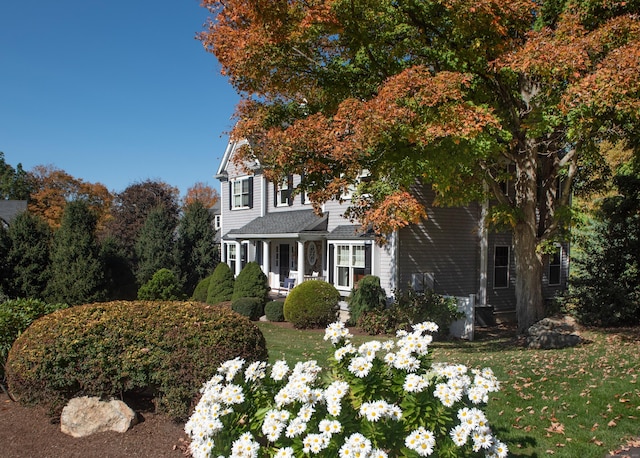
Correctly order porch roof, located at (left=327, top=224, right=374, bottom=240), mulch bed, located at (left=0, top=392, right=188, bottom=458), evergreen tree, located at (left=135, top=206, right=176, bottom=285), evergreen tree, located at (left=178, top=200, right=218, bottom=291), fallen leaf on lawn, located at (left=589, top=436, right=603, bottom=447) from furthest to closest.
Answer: evergreen tree, located at (left=178, top=200, right=218, bottom=291) < evergreen tree, located at (left=135, top=206, right=176, bottom=285) < porch roof, located at (left=327, top=224, right=374, bottom=240) < fallen leaf on lawn, located at (left=589, top=436, right=603, bottom=447) < mulch bed, located at (left=0, top=392, right=188, bottom=458)

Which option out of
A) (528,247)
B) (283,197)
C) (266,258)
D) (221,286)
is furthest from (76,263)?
(528,247)

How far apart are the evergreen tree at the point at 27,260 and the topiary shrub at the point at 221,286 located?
681 cm

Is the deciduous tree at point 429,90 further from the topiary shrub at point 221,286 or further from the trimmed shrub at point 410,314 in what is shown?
the topiary shrub at point 221,286

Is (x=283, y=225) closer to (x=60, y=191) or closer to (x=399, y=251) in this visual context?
(x=399, y=251)

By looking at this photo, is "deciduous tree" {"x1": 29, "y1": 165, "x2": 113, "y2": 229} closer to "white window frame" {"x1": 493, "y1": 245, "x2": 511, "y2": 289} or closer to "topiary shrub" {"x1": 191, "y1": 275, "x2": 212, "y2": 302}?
"topiary shrub" {"x1": 191, "y1": 275, "x2": 212, "y2": 302}

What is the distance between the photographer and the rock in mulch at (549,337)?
1123 cm

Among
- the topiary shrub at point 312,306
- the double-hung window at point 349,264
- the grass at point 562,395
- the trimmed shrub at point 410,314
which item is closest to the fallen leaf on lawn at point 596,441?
the grass at point 562,395

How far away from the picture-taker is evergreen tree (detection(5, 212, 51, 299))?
14.6 metres

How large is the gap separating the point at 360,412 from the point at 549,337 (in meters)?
9.50

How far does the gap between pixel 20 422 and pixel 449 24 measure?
10.0 meters

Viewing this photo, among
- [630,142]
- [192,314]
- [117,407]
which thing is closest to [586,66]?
[630,142]

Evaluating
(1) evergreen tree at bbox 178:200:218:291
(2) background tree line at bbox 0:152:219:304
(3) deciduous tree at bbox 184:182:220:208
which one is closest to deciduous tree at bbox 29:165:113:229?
(2) background tree line at bbox 0:152:219:304

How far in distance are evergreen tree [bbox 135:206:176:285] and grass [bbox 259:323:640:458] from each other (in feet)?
44.5

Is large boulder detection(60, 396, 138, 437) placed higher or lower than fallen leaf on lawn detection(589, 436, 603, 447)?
higher
